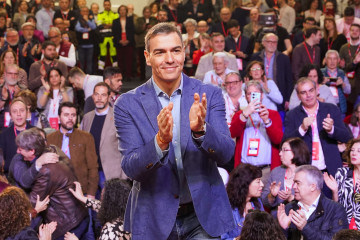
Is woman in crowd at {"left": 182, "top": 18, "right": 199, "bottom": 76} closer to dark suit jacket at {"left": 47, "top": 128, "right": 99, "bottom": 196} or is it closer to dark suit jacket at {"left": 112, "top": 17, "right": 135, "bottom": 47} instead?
dark suit jacket at {"left": 112, "top": 17, "right": 135, "bottom": 47}

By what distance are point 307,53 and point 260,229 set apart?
5.51 metres

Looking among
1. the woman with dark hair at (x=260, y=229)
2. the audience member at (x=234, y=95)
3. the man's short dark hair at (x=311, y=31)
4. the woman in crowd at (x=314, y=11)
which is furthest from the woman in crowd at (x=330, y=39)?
the woman with dark hair at (x=260, y=229)

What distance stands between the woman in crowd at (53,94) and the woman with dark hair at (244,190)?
124 inches

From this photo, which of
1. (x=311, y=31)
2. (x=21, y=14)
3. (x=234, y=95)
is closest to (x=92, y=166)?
(x=234, y=95)

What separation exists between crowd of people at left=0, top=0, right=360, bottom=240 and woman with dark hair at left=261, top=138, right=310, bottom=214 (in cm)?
1

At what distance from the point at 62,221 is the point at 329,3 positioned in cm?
788

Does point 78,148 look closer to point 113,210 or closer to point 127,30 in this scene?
point 113,210

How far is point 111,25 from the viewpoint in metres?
12.2

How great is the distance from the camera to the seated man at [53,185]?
5516mm

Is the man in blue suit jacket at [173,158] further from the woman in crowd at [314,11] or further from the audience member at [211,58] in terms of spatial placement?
the woman in crowd at [314,11]

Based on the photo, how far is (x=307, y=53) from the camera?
935 cm

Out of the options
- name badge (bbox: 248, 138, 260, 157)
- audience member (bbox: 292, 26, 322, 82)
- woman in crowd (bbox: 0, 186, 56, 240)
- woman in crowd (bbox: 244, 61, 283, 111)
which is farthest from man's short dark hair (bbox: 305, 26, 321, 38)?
woman in crowd (bbox: 0, 186, 56, 240)

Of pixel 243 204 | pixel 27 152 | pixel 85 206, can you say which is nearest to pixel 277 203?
pixel 243 204

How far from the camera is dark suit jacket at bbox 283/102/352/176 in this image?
6.15 meters
